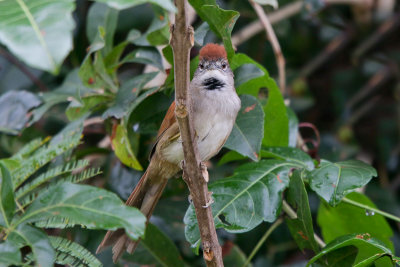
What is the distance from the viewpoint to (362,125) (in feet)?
16.2

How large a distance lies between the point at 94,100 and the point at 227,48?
0.79 m

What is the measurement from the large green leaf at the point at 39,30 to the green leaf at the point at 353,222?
175 cm

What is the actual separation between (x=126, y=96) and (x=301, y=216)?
1043 millimetres

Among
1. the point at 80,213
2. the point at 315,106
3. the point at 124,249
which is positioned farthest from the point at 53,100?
the point at 315,106

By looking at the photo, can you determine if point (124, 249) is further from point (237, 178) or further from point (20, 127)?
point (20, 127)

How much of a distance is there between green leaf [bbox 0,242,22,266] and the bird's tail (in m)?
0.93

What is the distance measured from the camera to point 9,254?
1.78m

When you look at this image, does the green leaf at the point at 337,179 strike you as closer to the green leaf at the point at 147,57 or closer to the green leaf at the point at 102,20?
Answer: the green leaf at the point at 147,57

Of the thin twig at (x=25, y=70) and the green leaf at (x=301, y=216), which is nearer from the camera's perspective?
the green leaf at (x=301, y=216)

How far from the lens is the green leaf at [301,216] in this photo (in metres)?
2.43

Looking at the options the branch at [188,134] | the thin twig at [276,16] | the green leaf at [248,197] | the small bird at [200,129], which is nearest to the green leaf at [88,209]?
the branch at [188,134]

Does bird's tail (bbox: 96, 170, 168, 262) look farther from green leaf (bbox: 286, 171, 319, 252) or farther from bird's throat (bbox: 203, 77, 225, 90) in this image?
green leaf (bbox: 286, 171, 319, 252)

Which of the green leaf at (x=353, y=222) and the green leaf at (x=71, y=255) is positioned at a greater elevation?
the green leaf at (x=71, y=255)

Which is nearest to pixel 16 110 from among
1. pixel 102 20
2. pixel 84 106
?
pixel 84 106
